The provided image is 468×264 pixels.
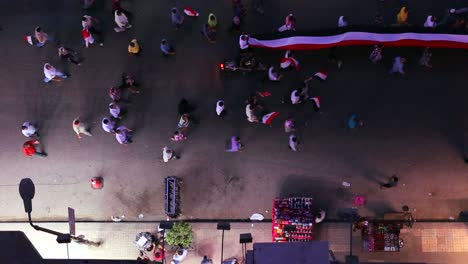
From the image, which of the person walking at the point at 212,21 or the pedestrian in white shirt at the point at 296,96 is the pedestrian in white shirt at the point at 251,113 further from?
the person walking at the point at 212,21

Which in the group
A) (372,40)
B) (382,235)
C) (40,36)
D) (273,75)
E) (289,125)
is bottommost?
(382,235)

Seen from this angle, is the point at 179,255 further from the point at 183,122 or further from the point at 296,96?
the point at 296,96

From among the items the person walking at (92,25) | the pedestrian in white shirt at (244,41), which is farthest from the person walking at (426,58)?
the person walking at (92,25)

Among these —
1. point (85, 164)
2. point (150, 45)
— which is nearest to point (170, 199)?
point (85, 164)

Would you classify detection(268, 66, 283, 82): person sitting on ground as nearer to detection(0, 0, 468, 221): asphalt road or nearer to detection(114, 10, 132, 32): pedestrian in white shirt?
detection(0, 0, 468, 221): asphalt road

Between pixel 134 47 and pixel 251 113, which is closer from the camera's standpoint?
pixel 251 113

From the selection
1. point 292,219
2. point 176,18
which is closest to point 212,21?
point 176,18
